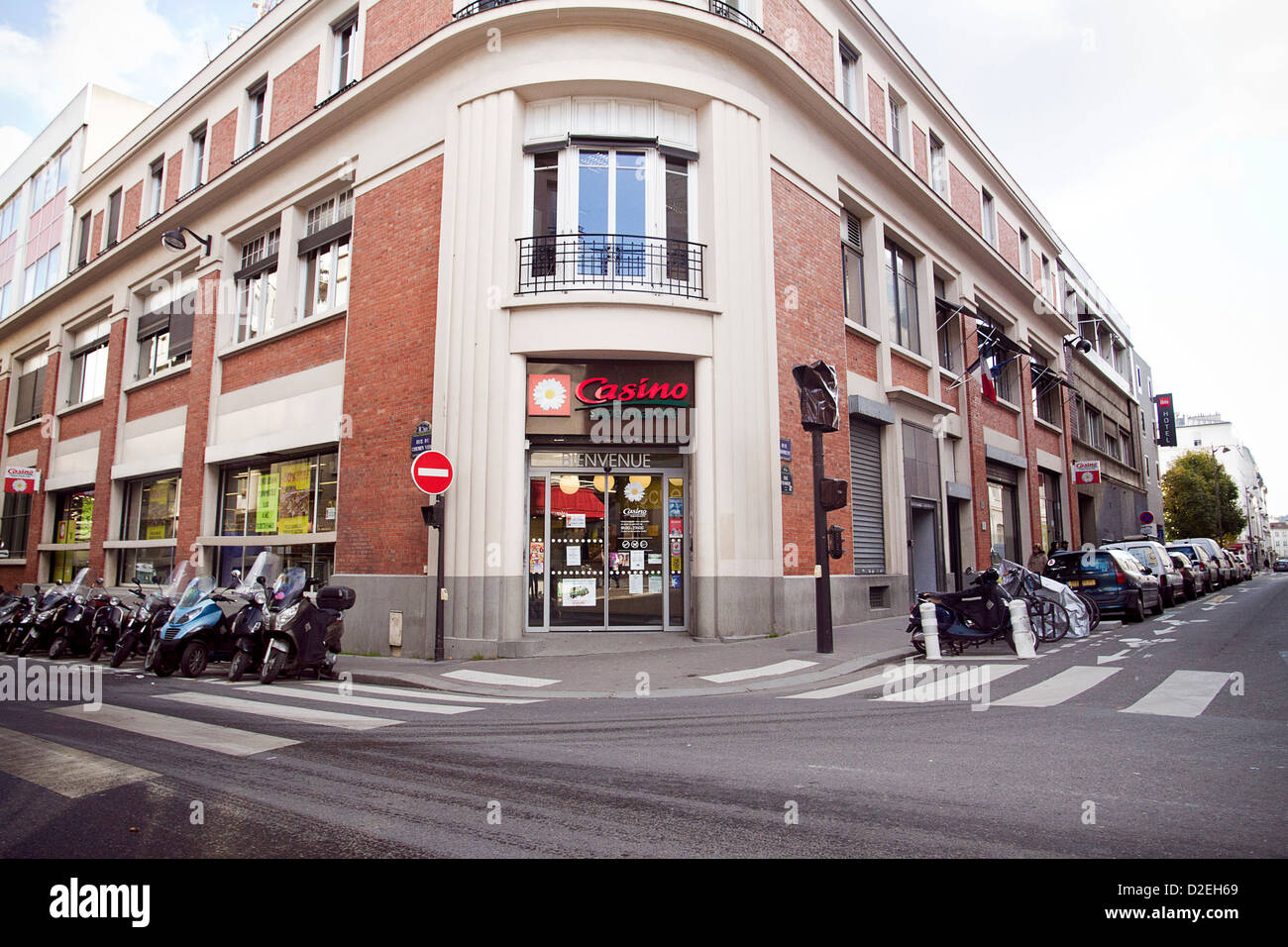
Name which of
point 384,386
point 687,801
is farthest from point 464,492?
point 687,801

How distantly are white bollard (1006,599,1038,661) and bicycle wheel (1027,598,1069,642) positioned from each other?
32.4 inches

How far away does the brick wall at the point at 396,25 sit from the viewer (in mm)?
14039

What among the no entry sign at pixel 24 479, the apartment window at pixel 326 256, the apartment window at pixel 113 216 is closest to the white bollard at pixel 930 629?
the apartment window at pixel 326 256

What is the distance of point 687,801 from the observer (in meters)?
4.10

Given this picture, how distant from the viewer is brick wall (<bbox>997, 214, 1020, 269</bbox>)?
84.0 ft

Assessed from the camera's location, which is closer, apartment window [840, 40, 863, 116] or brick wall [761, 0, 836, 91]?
brick wall [761, 0, 836, 91]

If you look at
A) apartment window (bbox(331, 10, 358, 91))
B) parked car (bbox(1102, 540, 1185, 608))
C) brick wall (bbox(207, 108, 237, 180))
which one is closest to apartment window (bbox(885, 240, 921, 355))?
parked car (bbox(1102, 540, 1185, 608))

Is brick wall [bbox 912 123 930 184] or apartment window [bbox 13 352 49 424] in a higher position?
brick wall [bbox 912 123 930 184]

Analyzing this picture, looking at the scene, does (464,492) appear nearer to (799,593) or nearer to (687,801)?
(799,593)

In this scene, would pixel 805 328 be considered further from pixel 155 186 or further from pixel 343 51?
pixel 155 186

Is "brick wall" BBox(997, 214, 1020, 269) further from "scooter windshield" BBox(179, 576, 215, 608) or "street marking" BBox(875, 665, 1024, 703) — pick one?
"scooter windshield" BBox(179, 576, 215, 608)

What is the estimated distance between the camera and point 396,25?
1477 centimetres

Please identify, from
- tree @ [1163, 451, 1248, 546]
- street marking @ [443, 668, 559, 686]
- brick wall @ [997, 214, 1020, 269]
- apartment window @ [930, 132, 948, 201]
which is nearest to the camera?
street marking @ [443, 668, 559, 686]
